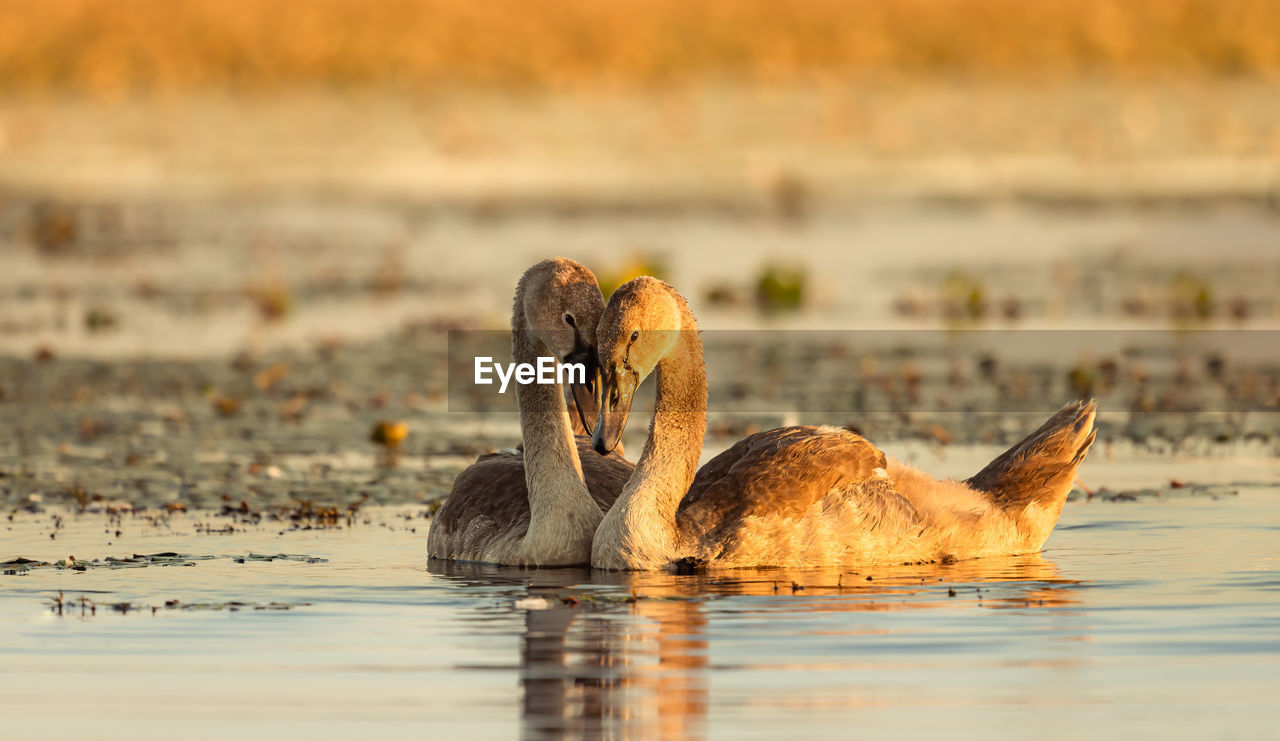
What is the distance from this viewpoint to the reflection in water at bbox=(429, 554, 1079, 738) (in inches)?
361

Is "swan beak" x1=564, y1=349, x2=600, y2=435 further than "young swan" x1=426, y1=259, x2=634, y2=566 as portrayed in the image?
Yes

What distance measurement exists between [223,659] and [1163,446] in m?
9.38

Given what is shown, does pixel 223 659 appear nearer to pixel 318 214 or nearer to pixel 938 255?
pixel 938 255

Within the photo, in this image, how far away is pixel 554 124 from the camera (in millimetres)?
55781

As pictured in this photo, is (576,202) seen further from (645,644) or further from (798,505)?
(645,644)

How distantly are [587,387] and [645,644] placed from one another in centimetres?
326

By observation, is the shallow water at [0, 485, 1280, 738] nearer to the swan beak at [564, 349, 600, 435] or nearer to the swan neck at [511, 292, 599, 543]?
the swan neck at [511, 292, 599, 543]

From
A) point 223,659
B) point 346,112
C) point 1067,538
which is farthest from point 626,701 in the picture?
Result: point 346,112

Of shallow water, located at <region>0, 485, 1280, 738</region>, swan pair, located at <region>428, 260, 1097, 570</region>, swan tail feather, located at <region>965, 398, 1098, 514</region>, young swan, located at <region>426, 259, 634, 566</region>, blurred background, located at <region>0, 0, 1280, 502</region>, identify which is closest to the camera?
shallow water, located at <region>0, 485, 1280, 738</region>

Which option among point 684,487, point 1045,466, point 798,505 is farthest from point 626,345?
point 1045,466

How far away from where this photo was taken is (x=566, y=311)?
13.2 metres

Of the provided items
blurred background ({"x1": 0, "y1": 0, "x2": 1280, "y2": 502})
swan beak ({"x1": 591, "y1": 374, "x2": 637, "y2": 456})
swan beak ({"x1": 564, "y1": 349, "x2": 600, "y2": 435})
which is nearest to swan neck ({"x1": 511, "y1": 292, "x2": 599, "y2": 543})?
swan beak ({"x1": 564, "y1": 349, "x2": 600, "y2": 435})

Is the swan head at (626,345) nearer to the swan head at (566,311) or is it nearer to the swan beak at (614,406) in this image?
the swan beak at (614,406)

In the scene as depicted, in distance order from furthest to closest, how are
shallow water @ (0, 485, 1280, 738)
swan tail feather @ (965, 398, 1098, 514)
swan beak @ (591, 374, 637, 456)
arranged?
swan tail feather @ (965, 398, 1098, 514), swan beak @ (591, 374, 637, 456), shallow water @ (0, 485, 1280, 738)
